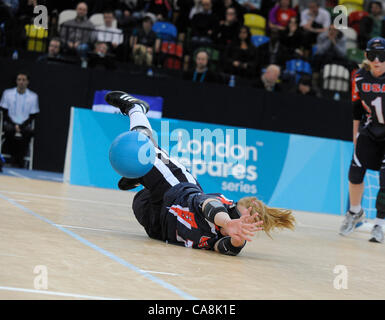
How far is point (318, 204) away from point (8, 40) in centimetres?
698

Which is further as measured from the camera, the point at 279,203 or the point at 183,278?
the point at 279,203

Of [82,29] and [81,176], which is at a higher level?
[82,29]

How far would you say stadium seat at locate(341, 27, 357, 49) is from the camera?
1617cm

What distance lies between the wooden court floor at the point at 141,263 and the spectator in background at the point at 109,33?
712 centimetres

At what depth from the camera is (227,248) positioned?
16.1ft

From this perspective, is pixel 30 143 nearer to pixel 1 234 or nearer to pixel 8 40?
pixel 8 40

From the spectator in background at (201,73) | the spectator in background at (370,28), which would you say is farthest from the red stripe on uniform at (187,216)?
the spectator in background at (370,28)

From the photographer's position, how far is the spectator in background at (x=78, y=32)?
13484 millimetres

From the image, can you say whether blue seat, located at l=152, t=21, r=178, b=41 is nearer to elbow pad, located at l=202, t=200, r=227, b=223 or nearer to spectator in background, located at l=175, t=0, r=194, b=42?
spectator in background, located at l=175, t=0, r=194, b=42

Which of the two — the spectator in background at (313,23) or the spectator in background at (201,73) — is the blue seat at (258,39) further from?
the spectator in background at (201,73)

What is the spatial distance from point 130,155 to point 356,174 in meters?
3.93

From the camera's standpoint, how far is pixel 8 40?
13617mm

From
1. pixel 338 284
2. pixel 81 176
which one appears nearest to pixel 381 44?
pixel 338 284

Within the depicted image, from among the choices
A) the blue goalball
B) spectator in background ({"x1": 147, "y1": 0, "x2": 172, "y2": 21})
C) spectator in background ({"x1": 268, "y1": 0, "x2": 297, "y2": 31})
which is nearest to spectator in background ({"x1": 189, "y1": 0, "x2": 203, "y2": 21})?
spectator in background ({"x1": 147, "y1": 0, "x2": 172, "y2": 21})
